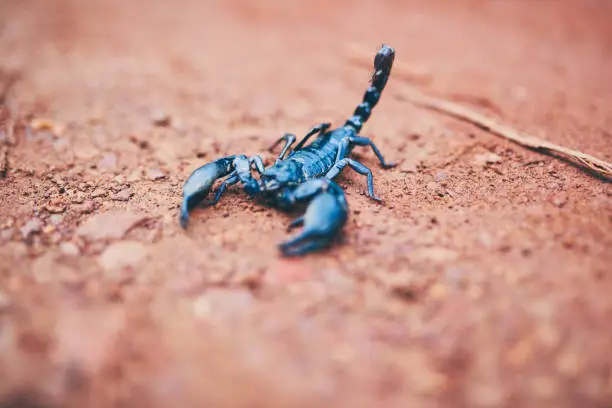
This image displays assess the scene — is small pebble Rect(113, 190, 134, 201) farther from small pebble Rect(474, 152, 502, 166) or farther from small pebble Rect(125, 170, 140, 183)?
small pebble Rect(474, 152, 502, 166)

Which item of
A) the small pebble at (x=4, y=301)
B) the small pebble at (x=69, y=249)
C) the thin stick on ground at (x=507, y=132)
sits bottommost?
the small pebble at (x=4, y=301)

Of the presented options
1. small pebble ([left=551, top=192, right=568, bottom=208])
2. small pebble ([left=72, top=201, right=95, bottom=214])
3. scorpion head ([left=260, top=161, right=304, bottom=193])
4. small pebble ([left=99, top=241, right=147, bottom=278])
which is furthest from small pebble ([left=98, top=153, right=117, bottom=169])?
small pebble ([left=551, top=192, right=568, bottom=208])

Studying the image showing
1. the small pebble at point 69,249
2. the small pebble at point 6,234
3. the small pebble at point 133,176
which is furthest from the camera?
the small pebble at point 133,176

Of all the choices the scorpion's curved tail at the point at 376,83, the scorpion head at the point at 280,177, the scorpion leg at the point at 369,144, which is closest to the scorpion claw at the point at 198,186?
the scorpion head at the point at 280,177

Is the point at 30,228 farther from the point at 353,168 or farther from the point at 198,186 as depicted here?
the point at 353,168

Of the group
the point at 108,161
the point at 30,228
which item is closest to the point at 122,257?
the point at 30,228

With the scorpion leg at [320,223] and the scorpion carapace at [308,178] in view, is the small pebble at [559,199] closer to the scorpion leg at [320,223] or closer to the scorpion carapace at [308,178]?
the scorpion carapace at [308,178]

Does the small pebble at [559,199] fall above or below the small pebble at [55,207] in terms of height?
above
